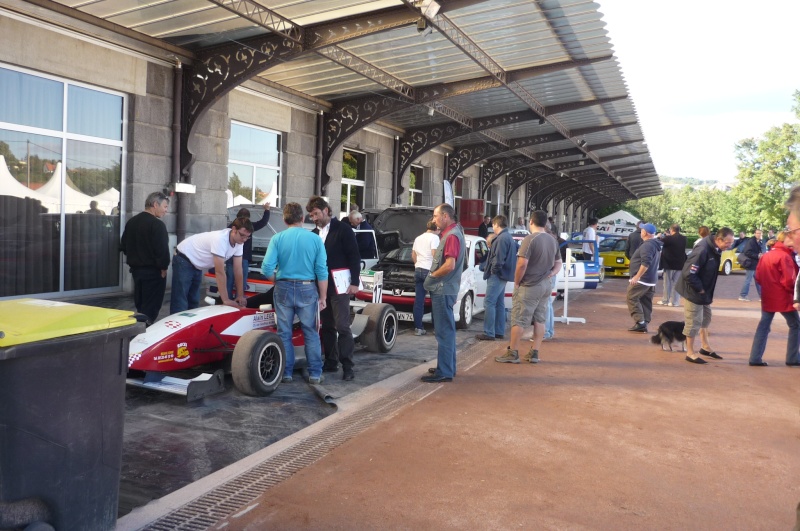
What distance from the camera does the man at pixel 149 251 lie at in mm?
7828

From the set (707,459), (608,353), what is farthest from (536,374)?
(707,459)

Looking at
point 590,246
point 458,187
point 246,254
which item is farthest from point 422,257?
point 458,187

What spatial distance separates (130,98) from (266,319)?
7582 mm

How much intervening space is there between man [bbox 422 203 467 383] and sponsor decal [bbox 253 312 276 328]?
5.63 ft

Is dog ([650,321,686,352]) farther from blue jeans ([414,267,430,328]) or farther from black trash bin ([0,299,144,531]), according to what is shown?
black trash bin ([0,299,144,531])

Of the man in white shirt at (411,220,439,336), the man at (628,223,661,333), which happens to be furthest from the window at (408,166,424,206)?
the man in white shirt at (411,220,439,336)

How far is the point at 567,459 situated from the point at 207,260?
4.84 meters

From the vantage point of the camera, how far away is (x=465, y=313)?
37.5 feet

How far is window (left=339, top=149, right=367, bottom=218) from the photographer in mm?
21344

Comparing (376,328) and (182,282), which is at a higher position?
(182,282)

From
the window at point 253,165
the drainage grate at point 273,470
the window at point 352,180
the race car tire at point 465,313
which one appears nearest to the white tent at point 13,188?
the window at point 253,165

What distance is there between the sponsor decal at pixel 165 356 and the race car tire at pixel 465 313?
233 inches

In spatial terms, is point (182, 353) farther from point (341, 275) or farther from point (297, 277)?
point (341, 275)

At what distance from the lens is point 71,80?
11.6m
